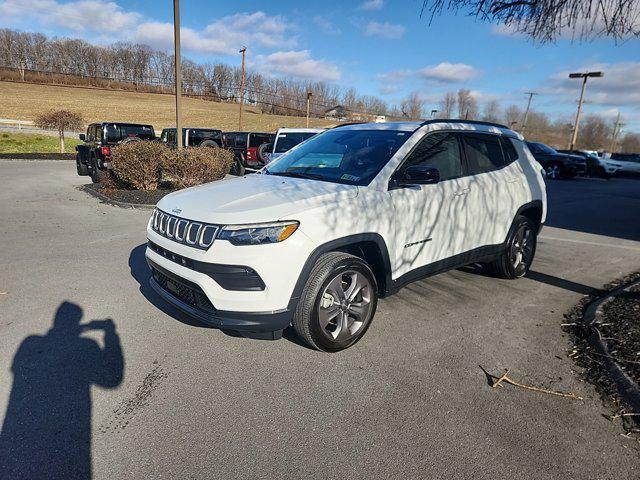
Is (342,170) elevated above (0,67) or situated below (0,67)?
below

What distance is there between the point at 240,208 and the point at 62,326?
2122 millimetres

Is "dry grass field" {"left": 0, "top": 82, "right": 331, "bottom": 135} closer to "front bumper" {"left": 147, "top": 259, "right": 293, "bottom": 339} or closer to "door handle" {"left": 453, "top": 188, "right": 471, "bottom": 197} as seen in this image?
"door handle" {"left": 453, "top": 188, "right": 471, "bottom": 197}

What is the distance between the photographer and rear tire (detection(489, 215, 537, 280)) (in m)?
4.83

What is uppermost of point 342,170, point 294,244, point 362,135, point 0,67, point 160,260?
point 0,67

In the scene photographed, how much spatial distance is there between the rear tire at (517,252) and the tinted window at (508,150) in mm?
703

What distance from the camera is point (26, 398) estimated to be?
8.55 feet

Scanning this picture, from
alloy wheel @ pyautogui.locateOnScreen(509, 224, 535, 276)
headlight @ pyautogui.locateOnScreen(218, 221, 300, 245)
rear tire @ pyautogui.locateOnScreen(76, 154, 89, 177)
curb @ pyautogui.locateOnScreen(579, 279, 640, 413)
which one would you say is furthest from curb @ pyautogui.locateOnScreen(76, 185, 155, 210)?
curb @ pyautogui.locateOnScreen(579, 279, 640, 413)

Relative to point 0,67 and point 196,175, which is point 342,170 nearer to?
point 196,175

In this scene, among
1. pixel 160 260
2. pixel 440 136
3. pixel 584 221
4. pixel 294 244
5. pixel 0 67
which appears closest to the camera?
pixel 294 244

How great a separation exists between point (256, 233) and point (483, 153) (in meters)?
2.99

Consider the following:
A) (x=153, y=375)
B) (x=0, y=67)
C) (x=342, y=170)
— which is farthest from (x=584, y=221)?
(x=0, y=67)

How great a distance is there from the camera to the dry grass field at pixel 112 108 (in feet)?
176

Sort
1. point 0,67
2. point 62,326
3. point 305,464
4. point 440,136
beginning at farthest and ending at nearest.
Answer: point 0,67 < point 440,136 < point 62,326 < point 305,464

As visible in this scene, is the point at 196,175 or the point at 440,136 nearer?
the point at 440,136
